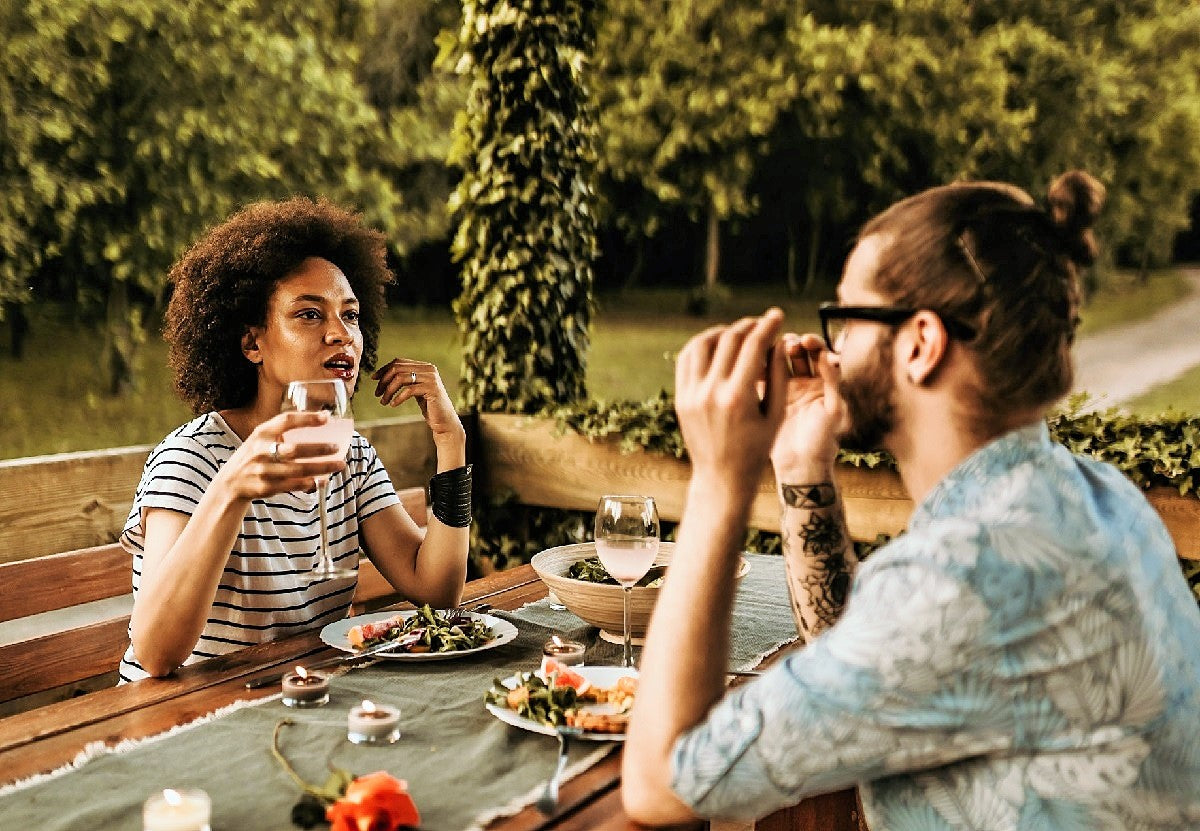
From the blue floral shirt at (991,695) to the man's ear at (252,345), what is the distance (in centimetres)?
156

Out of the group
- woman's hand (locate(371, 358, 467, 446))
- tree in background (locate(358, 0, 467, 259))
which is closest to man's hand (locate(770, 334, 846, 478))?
woman's hand (locate(371, 358, 467, 446))

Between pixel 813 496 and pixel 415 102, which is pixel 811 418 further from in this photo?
pixel 415 102

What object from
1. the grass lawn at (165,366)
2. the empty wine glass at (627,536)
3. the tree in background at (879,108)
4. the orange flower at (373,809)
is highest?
the tree in background at (879,108)

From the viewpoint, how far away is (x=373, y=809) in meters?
1.12

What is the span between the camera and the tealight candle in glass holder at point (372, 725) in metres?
1.40

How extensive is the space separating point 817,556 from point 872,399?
0.39 m

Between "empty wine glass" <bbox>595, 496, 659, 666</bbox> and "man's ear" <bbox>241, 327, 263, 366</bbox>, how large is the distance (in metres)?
0.97

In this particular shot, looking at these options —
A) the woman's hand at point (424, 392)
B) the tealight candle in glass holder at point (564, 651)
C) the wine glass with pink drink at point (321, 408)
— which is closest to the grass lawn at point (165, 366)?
the woman's hand at point (424, 392)

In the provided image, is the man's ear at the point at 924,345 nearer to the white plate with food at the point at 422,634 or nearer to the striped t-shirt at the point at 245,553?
the white plate with food at the point at 422,634

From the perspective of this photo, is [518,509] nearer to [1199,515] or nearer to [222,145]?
[1199,515]

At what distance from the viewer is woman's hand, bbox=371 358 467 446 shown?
242cm

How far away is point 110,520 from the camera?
3.30m

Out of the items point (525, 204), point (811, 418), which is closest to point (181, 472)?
point (811, 418)

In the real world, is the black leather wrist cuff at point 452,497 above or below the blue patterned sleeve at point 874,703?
below
